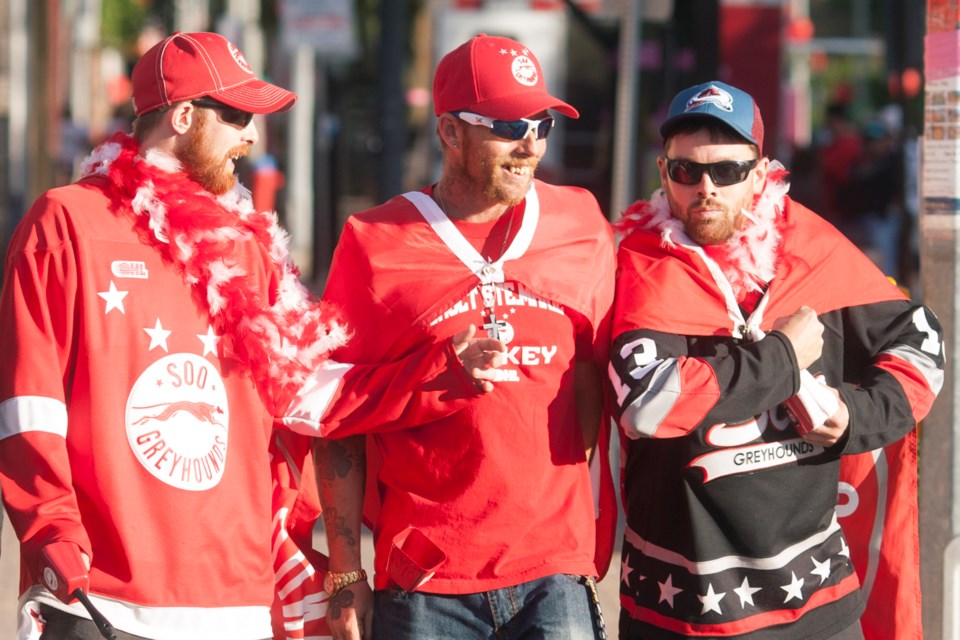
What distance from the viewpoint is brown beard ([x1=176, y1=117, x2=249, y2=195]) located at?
352cm

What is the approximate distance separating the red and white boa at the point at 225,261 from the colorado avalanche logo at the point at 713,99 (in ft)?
3.60

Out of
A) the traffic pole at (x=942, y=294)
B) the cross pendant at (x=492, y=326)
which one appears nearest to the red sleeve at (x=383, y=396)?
the cross pendant at (x=492, y=326)

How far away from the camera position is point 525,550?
137 inches

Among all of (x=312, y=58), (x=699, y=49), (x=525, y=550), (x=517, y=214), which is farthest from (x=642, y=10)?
(x=312, y=58)

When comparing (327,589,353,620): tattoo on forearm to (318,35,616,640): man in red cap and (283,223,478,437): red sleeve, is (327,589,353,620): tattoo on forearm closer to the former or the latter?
(318,35,616,640): man in red cap

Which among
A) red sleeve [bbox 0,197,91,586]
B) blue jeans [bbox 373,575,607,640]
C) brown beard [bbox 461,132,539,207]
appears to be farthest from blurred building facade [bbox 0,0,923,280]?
red sleeve [bbox 0,197,91,586]

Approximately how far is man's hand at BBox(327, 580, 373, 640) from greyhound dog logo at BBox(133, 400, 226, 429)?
586 mm

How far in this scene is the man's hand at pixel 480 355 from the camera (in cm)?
340

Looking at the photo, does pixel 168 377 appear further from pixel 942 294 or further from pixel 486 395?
pixel 942 294

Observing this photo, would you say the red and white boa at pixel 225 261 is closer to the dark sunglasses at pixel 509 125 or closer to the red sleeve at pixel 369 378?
the red sleeve at pixel 369 378

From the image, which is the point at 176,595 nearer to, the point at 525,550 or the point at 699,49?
the point at 525,550

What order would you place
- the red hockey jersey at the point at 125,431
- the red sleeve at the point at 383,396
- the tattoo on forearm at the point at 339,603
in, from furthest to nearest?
the tattoo on forearm at the point at 339,603
the red sleeve at the point at 383,396
the red hockey jersey at the point at 125,431

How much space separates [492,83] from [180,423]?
47.0 inches

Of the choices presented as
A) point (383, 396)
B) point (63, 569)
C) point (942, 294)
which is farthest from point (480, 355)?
point (942, 294)
